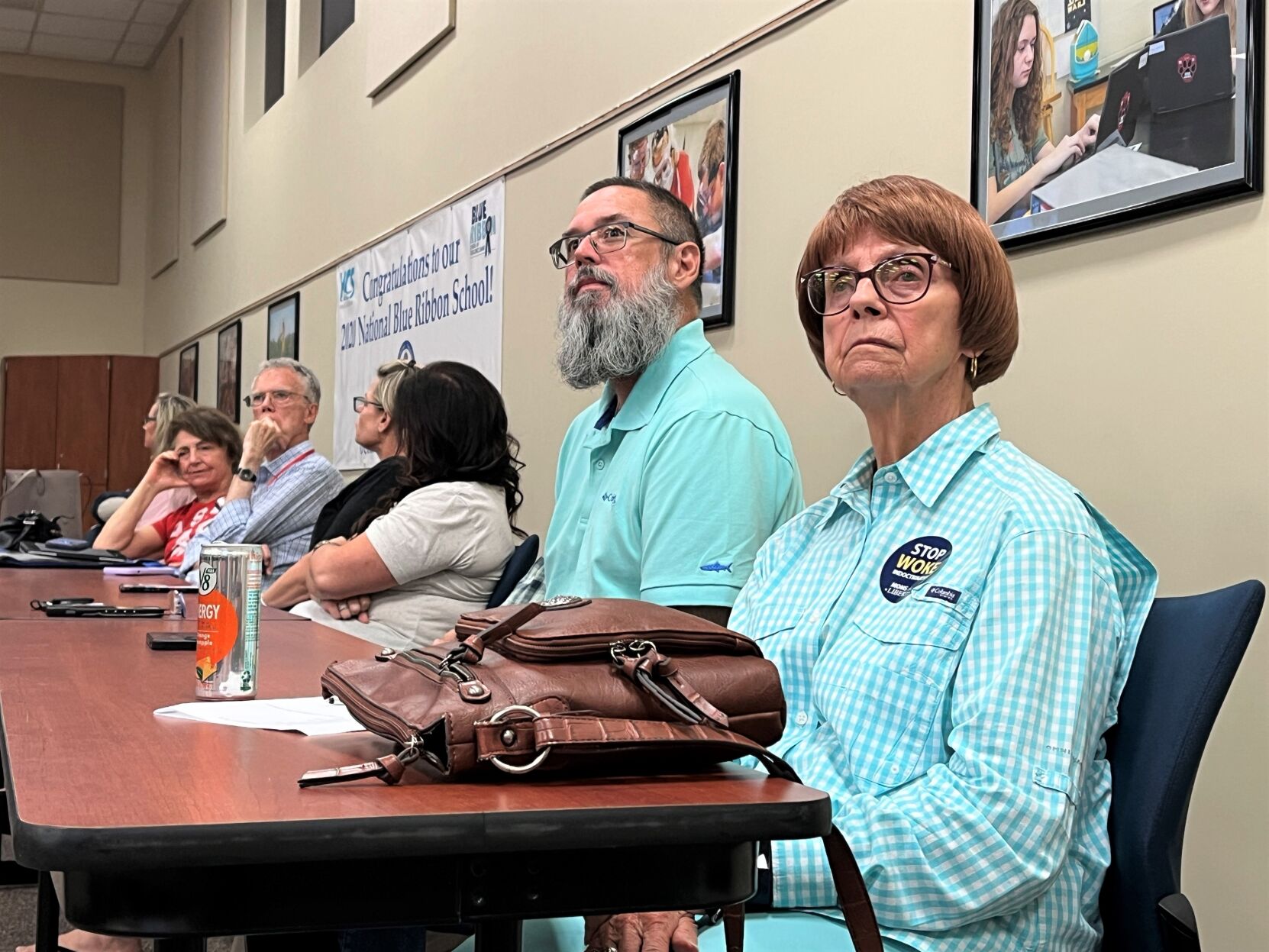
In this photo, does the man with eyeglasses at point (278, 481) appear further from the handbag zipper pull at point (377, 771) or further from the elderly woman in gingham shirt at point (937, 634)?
the handbag zipper pull at point (377, 771)

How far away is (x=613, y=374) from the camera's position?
2.50m

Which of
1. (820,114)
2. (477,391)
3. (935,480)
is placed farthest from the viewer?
(477,391)

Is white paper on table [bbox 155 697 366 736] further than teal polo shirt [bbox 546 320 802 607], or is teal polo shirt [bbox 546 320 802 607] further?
teal polo shirt [bbox 546 320 802 607]

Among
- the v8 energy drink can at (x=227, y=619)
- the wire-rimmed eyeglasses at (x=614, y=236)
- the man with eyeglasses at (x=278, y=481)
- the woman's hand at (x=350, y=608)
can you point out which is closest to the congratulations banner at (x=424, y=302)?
the man with eyeglasses at (x=278, y=481)

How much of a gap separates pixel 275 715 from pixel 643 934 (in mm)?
431

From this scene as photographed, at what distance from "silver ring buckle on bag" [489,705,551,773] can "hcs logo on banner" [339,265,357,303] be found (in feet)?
19.0

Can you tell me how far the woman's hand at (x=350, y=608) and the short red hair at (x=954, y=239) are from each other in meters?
1.82

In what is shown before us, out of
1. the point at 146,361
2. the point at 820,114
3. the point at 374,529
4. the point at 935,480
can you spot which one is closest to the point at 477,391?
the point at 374,529

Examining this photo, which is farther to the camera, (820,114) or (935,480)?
(820,114)

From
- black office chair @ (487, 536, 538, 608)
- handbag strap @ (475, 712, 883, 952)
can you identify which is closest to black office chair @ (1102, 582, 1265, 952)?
handbag strap @ (475, 712, 883, 952)

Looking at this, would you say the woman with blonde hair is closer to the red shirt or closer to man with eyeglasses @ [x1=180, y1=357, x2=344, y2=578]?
man with eyeglasses @ [x1=180, y1=357, x2=344, y2=578]

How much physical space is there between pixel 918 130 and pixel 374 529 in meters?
1.50

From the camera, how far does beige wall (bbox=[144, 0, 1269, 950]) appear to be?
1.94 meters

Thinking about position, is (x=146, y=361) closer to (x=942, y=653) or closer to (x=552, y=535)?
(x=552, y=535)
